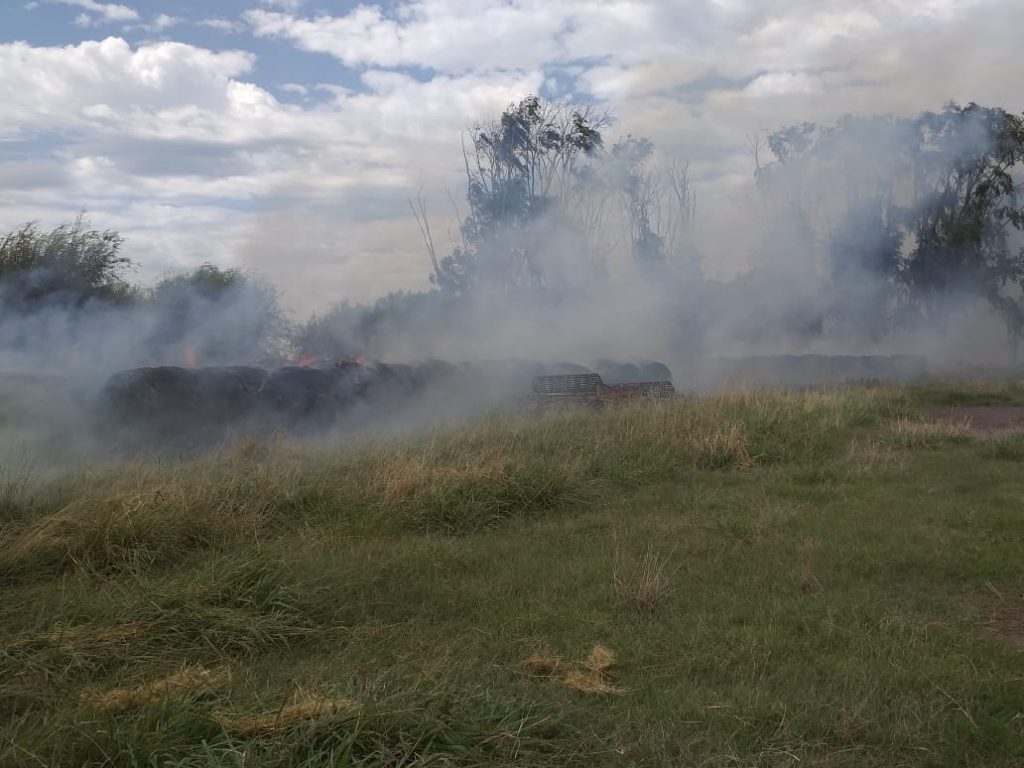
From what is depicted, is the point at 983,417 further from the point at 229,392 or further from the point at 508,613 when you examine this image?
the point at 508,613

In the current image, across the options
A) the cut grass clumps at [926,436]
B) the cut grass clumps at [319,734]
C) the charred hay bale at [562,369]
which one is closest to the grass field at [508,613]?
the cut grass clumps at [319,734]

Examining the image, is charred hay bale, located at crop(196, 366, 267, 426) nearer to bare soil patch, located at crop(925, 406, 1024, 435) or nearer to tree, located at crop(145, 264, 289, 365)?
tree, located at crop(145, 264, 289, 365)

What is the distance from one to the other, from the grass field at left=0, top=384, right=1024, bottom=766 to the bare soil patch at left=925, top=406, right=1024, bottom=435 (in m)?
4.65

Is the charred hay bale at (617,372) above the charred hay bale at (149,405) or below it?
below

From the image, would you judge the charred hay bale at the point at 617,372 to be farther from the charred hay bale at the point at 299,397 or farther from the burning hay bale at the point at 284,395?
the charred hay bale at the point at 299,397

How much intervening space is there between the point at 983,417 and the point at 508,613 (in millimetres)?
13940

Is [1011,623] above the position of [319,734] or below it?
below

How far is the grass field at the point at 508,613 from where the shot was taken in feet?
10.5

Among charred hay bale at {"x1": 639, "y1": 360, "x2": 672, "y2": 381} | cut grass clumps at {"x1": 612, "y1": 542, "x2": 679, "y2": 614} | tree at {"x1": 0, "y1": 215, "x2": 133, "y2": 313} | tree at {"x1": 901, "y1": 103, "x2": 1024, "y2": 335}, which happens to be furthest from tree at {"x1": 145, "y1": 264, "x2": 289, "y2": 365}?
tree at {"x1": 901, "y1": 103, "x2": 1024, "y2": 335}

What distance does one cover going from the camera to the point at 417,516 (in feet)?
23.7

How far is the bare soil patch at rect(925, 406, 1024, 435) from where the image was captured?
13445 millimetres

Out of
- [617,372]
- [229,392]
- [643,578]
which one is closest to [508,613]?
[643,578]

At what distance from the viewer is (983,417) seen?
15844 millimetres

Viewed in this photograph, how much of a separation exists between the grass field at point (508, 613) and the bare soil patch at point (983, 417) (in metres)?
4.65
